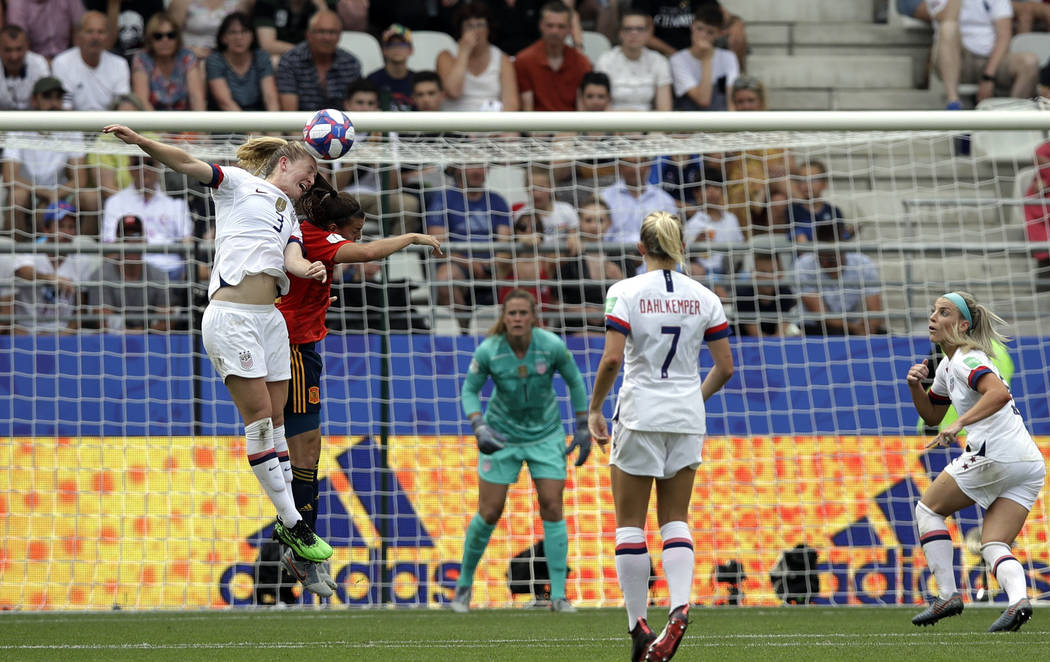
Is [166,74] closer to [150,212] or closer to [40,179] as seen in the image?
[40,179]

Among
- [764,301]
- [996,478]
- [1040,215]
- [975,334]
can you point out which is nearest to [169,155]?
[975,334]

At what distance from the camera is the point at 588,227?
12844 mm

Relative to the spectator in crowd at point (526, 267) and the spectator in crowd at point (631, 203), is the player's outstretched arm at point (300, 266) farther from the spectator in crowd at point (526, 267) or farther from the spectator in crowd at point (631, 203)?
the spectator in crowd at point (631, 203)

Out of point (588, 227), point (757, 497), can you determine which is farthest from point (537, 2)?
point (757, 497)

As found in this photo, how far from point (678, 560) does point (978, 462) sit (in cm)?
242

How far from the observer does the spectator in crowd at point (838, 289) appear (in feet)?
39.9

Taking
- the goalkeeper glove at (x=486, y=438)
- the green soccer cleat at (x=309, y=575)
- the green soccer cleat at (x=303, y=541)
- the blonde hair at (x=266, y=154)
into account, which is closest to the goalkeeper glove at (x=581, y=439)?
the goalkeeper glove at (x=486, y=438)

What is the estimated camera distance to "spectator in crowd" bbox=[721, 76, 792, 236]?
12.7m

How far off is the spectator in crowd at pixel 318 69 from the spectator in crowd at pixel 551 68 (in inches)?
73.6

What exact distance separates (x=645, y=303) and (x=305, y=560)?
7.55ft

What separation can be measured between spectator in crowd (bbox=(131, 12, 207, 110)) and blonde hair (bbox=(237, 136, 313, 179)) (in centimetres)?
700

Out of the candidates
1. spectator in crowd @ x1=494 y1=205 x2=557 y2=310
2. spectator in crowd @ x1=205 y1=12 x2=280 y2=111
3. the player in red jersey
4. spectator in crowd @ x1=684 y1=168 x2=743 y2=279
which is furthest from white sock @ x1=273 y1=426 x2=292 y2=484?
spectator in crowd @ x1=205 y1=12 x2=280 y2=111

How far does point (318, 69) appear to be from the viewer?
14.3 metres

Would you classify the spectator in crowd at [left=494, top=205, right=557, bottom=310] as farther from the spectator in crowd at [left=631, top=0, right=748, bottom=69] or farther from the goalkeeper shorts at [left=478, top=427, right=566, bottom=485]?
the spectator in crowd at [left=631, top=0, right=748, bottom=69]
